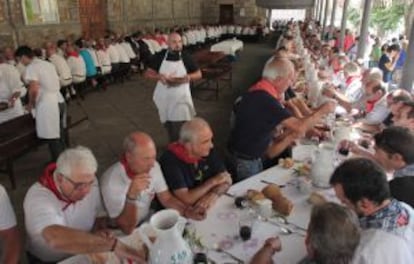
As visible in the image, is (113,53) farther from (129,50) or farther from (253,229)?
(253,229)

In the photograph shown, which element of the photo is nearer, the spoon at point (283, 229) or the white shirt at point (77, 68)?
the spoon at point (283, 229)

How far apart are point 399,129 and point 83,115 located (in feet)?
23.0

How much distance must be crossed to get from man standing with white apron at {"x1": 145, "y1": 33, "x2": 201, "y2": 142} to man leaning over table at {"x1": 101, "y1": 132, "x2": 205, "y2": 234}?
239 cm

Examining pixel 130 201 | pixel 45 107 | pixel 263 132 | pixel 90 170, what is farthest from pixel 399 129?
pixel 45 107

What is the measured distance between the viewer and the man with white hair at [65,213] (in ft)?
6.05

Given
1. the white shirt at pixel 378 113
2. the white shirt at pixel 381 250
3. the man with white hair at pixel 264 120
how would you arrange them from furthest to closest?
the white shirt at pixel 378 113 < the man with white hair at pixel 264 120 < the white shirt at pixel 381 250

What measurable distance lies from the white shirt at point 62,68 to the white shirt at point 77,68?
1.27ft

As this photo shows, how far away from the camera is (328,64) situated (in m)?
7.46

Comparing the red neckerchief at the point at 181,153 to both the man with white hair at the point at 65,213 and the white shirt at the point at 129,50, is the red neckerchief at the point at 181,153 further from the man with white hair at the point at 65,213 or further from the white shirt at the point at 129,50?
the white shirt at the point at 129,50

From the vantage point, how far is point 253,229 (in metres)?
2.10

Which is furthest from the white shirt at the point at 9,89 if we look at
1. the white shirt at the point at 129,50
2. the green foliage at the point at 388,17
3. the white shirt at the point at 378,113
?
the green foliage at the point at 388,17

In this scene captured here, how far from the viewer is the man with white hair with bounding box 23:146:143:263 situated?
184cm

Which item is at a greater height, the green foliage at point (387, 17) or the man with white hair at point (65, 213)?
the green foliage at point (387, 17)

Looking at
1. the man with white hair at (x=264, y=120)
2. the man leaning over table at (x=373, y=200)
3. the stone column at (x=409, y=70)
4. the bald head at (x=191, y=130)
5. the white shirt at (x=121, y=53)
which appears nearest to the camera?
the man leaning over table at (x=373, y=200)
